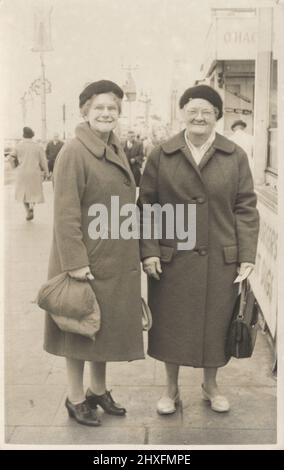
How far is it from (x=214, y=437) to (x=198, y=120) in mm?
1590

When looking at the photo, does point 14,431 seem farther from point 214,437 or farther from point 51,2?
point 51,2

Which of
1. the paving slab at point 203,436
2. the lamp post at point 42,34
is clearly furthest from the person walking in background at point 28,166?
the paving slab at point 203,436

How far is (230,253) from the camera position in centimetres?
341

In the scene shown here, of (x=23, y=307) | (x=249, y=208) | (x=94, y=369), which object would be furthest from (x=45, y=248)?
(x=249, y=208)

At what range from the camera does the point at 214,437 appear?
136 inches

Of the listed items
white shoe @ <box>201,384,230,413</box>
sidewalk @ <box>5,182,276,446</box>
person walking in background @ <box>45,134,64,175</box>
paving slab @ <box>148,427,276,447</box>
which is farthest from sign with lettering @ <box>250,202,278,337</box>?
person walking in background @ <box>45,134,64,175</box>

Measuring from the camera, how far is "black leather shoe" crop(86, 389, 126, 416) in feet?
11.6

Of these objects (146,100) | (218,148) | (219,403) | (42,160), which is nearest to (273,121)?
(218,148)

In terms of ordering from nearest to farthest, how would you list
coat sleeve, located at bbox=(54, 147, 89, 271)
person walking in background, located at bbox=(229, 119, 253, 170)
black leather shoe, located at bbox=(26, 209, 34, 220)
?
coat sleeve, located at bbox=(54, 147, 89, 271) → black leather shoe, located at bbox=(26, 209, 34, 220) → person walking in background, located at bbox=(229, 119, 253, 170)

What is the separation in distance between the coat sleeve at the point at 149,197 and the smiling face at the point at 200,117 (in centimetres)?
21

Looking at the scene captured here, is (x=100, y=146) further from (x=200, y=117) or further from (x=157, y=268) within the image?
(x=157, y=268)

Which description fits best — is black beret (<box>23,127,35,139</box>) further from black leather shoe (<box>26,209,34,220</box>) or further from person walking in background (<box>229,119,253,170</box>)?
person walking in background (<box>229,119,253,170</box>)

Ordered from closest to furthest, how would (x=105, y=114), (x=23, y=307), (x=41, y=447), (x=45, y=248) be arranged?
(x=105, y=114), (x=41, y=447), (x=23, y=307), (x=45, y=248)

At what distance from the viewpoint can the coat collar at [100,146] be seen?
324 centimetres
